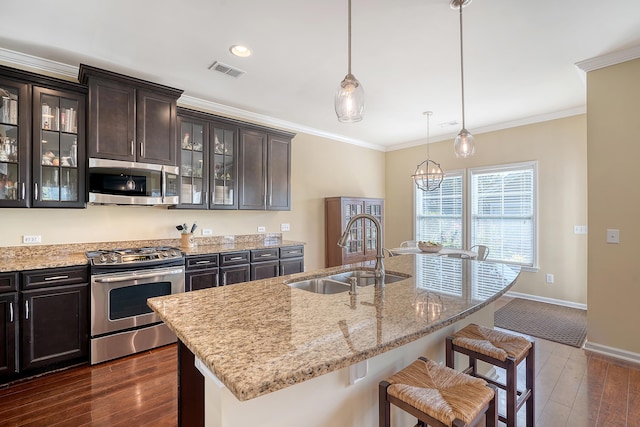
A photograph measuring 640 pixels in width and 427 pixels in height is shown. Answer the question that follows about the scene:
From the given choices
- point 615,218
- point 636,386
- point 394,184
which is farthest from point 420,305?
point 394,184

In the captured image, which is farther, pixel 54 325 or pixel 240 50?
pixel 240 50

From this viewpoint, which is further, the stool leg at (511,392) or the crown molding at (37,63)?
the crown molding at (37,63)

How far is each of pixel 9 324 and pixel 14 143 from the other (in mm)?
1539

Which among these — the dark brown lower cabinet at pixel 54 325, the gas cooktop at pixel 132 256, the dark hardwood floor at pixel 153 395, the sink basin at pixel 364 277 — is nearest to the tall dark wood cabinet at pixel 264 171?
the gas cooktop at pixel 132 256

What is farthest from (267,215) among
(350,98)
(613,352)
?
(613,352)

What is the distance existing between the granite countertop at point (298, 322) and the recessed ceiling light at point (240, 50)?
215 cm

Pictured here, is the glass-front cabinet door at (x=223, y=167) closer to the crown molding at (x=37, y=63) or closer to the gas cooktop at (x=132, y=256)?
the gas cooktop at (x=132, y=256)

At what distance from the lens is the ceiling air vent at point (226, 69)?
119 inches

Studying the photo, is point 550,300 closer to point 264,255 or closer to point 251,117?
point 264,255

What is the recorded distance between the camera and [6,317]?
7.72 ft

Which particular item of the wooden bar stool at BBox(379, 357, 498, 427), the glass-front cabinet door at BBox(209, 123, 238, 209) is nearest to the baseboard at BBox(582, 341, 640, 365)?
the wooden bar stool at BBox(379, 357, 498, 427)

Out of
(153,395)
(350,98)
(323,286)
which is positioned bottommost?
(153,395)

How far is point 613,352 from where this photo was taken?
2.82 meters

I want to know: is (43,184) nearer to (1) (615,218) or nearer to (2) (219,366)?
(2) (219,366)
